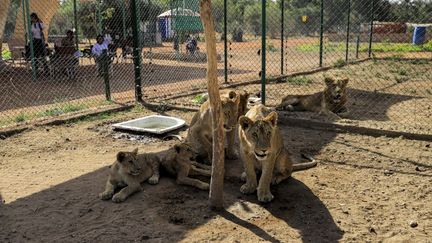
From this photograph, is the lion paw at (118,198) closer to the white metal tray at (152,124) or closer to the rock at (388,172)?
the white metal tray at (152,124)

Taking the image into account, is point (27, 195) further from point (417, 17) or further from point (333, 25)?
point (333, 25)

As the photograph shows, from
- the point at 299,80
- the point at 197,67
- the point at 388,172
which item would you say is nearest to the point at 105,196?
the point at 388,172

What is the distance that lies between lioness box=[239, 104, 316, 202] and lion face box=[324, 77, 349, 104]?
14.0ft

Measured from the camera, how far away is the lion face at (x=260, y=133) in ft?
16.5

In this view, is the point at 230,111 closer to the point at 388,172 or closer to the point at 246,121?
the point at 246,121

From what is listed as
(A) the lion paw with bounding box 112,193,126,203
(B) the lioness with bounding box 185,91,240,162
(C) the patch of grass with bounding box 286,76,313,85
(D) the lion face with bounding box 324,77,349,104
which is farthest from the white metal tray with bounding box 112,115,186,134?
(C) the patch of grass with bounding box 286,76,313,85

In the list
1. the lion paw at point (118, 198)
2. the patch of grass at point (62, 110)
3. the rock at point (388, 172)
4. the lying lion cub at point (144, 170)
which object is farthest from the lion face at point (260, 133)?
the patch of grass at point (62, 110)

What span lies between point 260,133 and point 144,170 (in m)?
1.69

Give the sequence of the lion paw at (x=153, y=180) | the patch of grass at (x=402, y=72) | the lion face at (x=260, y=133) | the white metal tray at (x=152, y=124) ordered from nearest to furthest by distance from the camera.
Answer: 1. the lion face at (x=260, y=133)
2. the lion paw at (x=153, y=180)
3. the white metal tray at (x=152, y=124)
4. the patch of grass at (x=402, y=72)

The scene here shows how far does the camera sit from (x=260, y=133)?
16.6 ft

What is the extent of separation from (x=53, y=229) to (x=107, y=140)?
11.0 ft

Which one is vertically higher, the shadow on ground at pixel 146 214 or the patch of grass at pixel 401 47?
the patch of grass at pixel 401 47

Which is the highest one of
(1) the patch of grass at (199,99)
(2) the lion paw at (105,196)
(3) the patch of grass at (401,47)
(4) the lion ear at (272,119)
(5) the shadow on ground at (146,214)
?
(3) the patch of grass at (401,47)

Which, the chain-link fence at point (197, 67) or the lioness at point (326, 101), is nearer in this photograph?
the lioness at point (326, 101)
